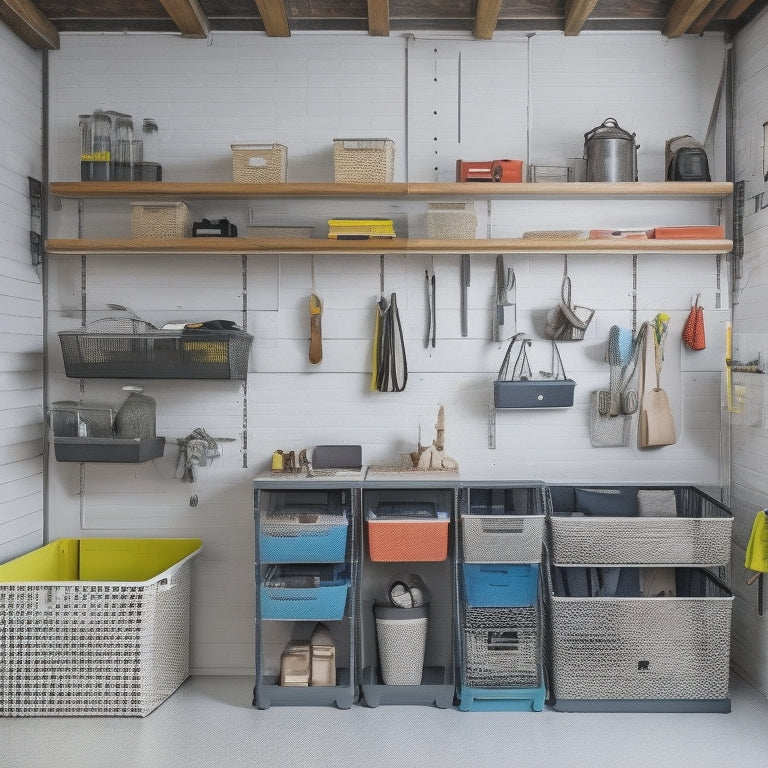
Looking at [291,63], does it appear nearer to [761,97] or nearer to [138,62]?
[138,62]

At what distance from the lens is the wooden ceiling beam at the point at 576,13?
3.49 metres

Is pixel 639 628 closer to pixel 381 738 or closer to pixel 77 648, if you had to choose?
pixel 381 738

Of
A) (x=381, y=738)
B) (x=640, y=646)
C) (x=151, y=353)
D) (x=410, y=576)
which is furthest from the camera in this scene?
(x=410, y=576)

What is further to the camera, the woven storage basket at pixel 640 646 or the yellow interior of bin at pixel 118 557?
the yellow interior of bin at pixel 118 557

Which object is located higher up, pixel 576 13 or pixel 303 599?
pixel 576 13

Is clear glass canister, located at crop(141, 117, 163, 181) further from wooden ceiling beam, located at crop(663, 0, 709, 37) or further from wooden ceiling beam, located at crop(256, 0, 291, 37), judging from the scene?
wooden ceiling beam, located at crop(663, 0, 709, 37)

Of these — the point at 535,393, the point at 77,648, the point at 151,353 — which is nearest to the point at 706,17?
the point at 535,393

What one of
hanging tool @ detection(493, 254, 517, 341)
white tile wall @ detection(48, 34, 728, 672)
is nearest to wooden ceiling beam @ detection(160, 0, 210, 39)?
white tile wall @ detection(48, 34, 728, 672)

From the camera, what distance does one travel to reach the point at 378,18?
3672 mm

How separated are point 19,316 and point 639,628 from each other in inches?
127

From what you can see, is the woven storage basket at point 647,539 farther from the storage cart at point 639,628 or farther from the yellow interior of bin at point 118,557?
the yellow interior of bin at point 118,557

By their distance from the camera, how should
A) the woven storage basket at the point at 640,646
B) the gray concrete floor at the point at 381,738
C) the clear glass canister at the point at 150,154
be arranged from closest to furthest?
the gray concrete floor at the point at 381,738 < the woven storage basket at the point at 640,646 < the clear glass canister at the point at 150,154

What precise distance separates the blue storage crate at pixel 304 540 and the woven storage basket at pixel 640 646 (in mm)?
1011

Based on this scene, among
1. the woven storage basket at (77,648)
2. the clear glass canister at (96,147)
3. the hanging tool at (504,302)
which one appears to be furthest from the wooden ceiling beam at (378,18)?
the woven storage basket at (77,648)
